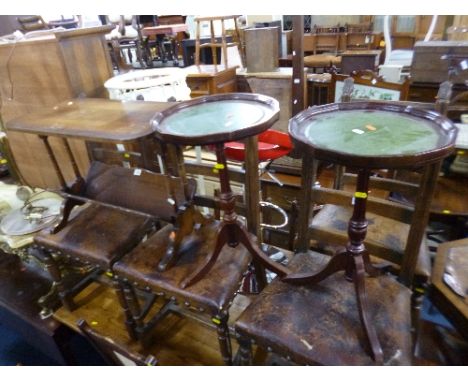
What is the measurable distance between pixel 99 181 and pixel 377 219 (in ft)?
4.68

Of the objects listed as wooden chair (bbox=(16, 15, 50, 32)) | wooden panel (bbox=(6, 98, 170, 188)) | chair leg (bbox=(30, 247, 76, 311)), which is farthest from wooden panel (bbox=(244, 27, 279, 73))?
wooden chair (bbox=(16, 15, 50, 32))

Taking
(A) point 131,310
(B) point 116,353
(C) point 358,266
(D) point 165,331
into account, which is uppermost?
(C) point 358,266

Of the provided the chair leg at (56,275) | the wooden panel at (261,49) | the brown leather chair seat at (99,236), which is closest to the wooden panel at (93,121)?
the brown leather chair seat at (99,236)

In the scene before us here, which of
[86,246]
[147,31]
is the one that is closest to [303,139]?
[86,246]

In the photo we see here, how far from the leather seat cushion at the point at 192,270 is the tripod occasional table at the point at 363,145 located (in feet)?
0.75

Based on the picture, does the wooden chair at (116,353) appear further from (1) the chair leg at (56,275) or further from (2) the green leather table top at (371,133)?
(2) the green leather table top at (371,133)

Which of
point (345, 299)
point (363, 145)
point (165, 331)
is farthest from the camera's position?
point (165, 331)

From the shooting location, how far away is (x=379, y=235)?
4.66ft

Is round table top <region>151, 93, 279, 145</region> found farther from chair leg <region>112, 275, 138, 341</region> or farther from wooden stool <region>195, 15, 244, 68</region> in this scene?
wooden stool <region>195, 15, 244, 68</region>

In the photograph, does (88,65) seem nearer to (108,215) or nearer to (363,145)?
(108,215)

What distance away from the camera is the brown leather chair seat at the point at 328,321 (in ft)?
3.28

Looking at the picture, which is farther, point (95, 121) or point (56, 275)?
point (56, 275)

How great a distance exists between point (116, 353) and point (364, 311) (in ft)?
2.97

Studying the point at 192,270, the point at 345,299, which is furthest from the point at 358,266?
the point at 192,270
